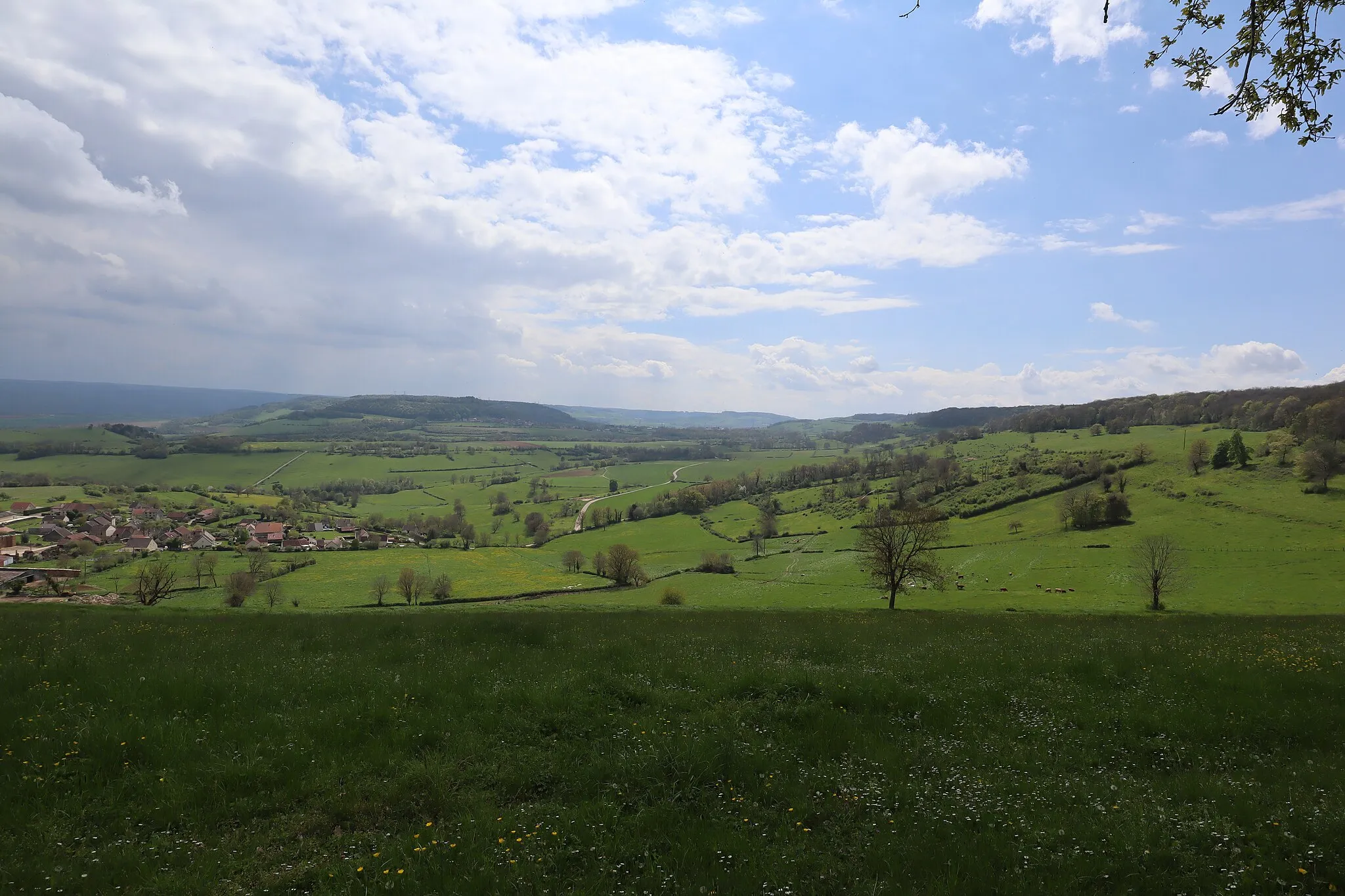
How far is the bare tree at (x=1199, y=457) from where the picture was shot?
125 meters

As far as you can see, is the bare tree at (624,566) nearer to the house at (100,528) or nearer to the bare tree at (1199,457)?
the house at (100,528)

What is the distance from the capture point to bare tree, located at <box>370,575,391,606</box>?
70.5m

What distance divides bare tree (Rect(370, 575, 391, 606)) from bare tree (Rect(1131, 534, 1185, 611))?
267ft

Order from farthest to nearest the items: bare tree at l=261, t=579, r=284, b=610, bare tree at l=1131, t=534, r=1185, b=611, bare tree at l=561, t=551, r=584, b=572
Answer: bare tree at l=561, t=551, r=584, b=572 < bare tree at l=261, t=579, r=284, b=610 < bare tree at l=1131, t=534, r=1185, b=611

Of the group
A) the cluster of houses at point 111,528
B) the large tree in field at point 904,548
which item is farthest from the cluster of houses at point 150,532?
the large tree in field at point 904,548

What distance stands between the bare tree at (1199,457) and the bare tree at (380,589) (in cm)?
15537

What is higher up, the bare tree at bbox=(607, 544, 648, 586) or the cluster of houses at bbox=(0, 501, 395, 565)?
the bare tree at bbox=(607, 544, 648, 586)

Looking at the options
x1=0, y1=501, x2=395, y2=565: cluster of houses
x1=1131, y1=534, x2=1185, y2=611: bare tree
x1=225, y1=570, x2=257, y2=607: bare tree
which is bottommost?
x1=0, y1=501, x2=395, y2=565: cluster of houses

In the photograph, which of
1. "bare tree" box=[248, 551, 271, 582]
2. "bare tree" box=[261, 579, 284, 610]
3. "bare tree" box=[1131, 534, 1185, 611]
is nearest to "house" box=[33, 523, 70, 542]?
"bare tree" box=[248, 551, 271, 582]

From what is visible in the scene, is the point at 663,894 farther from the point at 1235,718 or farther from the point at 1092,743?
the point at 1235,718

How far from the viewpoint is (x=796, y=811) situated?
6.93 m

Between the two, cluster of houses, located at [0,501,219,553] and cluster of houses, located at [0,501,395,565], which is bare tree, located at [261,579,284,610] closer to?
cluster of houses, located at [0,501,395,565]

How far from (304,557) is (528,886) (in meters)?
119

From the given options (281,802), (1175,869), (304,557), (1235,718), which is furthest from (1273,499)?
(304,557)
